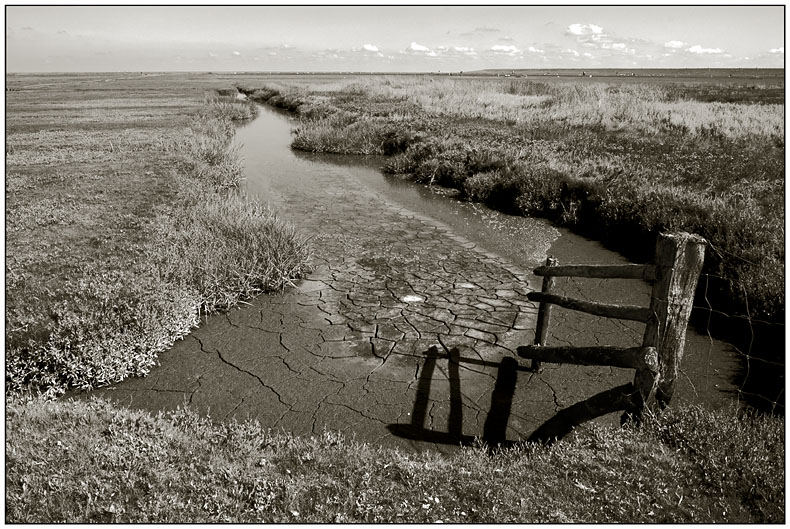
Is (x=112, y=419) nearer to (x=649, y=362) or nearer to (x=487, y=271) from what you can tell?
(x=649, y=362)

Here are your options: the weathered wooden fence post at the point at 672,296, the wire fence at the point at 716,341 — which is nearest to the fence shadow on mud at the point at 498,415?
the weathered wooden fence post at the point at 672,296

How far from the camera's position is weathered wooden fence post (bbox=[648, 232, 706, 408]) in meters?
4.08

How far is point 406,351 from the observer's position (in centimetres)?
702

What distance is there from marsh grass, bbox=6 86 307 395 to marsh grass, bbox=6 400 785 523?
171 centimetres

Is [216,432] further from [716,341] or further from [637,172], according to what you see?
[637,172]

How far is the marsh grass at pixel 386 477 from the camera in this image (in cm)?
376

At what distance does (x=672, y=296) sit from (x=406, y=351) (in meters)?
3.61

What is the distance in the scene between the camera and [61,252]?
31.2 feet

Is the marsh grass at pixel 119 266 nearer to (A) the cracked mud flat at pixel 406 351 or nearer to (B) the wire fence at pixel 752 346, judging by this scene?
(A) the cracked mud flat at pixel 406 351

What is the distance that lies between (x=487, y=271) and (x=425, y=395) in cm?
422

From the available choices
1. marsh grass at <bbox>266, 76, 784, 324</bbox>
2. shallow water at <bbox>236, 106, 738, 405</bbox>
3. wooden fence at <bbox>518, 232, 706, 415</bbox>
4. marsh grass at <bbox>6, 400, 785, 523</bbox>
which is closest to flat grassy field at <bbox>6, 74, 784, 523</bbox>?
marsh grass at <bbox>6, 400, 785, 523</bbox>

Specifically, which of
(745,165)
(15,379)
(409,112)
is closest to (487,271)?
(15,379)

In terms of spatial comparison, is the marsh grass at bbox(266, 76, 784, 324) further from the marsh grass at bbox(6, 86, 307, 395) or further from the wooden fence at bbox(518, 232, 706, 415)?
the marsh grass at bbox(6, 86, 307, 395)

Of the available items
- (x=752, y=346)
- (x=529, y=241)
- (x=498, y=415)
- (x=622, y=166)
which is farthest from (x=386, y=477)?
(x=622, y=166)
